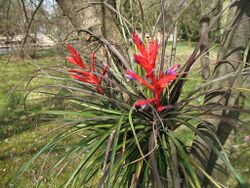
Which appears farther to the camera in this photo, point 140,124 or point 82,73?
point 82,73

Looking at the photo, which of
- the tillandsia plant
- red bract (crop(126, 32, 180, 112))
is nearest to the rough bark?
the tillandsia plant

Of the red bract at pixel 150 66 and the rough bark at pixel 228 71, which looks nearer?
the red bract at pixel 150 66

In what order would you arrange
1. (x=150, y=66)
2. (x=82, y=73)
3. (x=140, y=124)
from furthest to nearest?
1. (x=82, y=73)
2. (x=140, y=124)
3. (x=150, y=66)

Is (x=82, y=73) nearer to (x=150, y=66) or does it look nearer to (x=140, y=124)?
(x=140, y=124)

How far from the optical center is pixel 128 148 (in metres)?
1.61

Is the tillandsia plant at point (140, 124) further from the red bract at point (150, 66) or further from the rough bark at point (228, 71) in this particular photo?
the rough bark at point (228, 71)

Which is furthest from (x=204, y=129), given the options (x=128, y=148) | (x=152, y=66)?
(x=152, y=66)

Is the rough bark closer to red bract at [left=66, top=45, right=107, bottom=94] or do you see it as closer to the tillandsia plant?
the tillandsia plant

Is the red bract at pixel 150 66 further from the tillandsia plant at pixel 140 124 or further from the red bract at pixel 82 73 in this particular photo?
the red bract at pixel 82 73

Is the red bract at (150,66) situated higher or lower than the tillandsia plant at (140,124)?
higher

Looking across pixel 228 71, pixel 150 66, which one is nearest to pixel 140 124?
pixel 150 66

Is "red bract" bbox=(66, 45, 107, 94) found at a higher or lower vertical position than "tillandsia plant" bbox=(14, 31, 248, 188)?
higher

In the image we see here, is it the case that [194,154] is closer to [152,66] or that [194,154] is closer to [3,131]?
[152,66]

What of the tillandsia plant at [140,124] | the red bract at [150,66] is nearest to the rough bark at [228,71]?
the tillandsia plant at [140,124]
